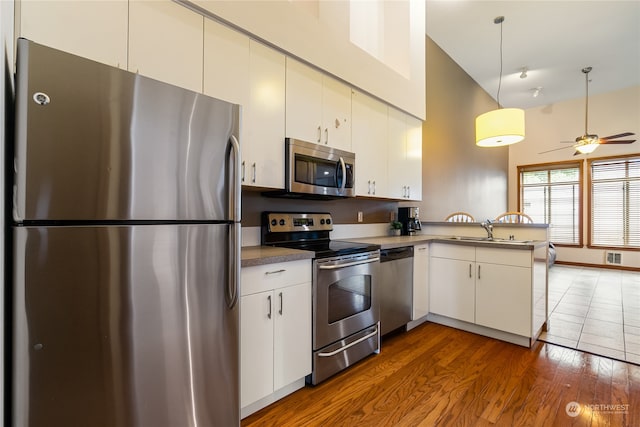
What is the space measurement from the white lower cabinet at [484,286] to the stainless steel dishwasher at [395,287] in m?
0.43

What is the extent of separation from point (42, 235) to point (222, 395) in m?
0.93

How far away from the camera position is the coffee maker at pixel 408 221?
12.0 feet

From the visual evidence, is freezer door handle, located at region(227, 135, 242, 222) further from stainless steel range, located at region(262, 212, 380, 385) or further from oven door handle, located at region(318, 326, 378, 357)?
oven door handle, located at region(318, 326, 378, 357)

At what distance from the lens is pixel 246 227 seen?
2.26m

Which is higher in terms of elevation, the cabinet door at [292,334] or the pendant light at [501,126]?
the pendant light at [501,126]

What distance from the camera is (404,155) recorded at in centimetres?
333

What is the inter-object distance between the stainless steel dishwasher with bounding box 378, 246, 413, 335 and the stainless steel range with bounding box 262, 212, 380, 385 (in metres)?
0.15

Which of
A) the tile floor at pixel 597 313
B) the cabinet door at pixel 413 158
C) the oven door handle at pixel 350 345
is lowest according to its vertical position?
the tile floor at pixel 597 313

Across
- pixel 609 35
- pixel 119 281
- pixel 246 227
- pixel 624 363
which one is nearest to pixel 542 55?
pixel 609 35

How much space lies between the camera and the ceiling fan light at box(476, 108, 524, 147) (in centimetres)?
306

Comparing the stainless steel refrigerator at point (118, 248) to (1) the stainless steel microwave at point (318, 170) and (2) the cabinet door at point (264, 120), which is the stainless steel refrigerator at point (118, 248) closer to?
(2) the cabinet door at point (264, 120)

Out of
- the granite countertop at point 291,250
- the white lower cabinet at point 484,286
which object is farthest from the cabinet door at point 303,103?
the white lower cabinet at point 484,286

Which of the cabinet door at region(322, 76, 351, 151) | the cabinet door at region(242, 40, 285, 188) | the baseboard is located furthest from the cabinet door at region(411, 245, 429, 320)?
the baseboard

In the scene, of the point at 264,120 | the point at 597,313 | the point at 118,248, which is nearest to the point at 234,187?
the point at 118,248
